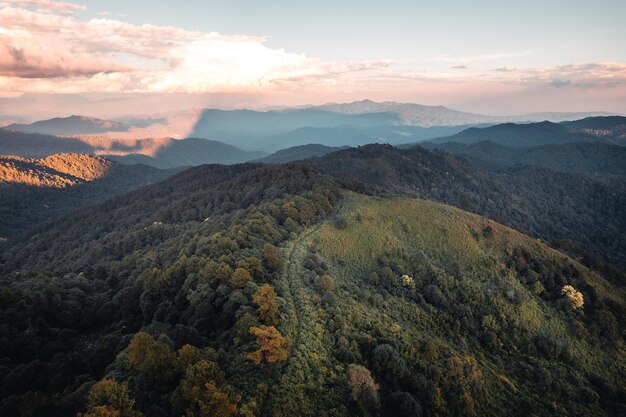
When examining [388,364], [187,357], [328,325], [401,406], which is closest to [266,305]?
[328,325]

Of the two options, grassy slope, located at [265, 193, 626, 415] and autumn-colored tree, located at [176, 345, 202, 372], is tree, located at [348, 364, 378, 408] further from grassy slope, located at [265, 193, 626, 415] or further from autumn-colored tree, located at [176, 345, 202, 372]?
autumn-colored tree, located at [176, 345, 202, 372]

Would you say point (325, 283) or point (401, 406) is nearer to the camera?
point (401, 406)

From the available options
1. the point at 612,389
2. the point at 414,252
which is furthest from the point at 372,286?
the point at 612,389

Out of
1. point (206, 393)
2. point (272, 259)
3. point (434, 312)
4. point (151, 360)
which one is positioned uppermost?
point (206, 393)

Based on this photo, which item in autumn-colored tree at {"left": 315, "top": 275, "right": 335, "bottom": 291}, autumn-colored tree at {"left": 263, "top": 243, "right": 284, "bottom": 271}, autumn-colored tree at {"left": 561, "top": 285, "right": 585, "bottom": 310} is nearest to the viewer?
autumn-colored tree at {"left": 315, "top": 275, "right": 335, "bottom": 291}

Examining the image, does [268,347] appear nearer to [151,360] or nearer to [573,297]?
[151,360]

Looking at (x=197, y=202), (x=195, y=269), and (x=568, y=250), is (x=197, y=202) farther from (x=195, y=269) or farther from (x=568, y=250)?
(x=568, y=250)

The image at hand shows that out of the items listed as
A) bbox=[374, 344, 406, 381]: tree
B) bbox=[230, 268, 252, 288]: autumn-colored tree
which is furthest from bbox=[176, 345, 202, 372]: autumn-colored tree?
bbox=[374, 344, 406, 381]: tree
